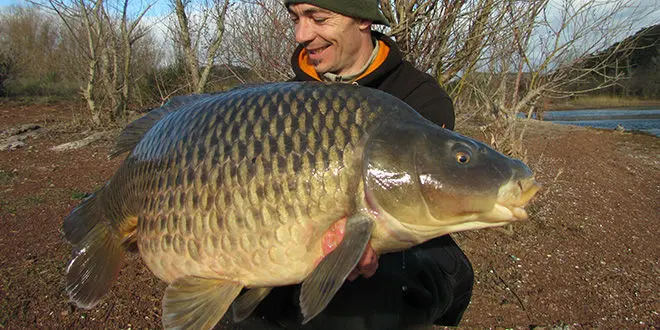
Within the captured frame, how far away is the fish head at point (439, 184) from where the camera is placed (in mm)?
1377

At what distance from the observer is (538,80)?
6.57 meters

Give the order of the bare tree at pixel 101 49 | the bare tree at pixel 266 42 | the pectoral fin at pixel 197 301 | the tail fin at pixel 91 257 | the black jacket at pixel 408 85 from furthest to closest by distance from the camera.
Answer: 1. the bare tree at pixel 101 49
2. the bare tree at pixel 266 42
3. the black jacket at pixel 408 85
4. the tail fin at pixel 91 257
5. the pectoral fin at pixel 197 301

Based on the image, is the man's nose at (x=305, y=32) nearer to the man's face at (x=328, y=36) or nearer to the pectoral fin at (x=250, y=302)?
the man's face at (x=328, y=36)

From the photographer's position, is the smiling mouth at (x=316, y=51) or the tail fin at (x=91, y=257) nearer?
the tail fin at (x=91, y=257)

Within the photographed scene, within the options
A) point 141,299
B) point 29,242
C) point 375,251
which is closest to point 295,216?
point 375,251

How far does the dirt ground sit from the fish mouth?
2107 millimetres

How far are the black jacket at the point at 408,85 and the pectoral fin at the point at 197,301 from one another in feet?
3.77

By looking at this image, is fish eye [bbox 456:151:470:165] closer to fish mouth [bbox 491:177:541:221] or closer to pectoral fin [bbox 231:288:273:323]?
fish mouth [bbox 491:177:541:221]

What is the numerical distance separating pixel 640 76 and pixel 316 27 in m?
47.9

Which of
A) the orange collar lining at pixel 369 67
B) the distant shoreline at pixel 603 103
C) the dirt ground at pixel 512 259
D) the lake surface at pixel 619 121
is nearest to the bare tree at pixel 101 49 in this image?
the dirt ground at pixel 512 259

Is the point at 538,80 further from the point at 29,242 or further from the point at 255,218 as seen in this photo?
the point at 29,242

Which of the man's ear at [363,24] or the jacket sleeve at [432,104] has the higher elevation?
the man's ear at [363,24]

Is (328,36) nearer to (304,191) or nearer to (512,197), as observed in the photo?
(304,191)

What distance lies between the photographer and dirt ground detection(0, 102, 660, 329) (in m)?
3.24
